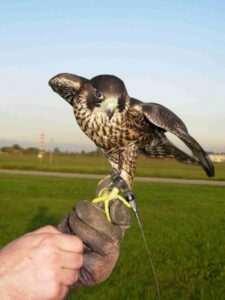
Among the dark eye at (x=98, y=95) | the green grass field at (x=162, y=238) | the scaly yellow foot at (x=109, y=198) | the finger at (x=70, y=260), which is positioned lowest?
the green grass field at (x=162, y=238)

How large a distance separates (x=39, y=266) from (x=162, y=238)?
8.12 meters

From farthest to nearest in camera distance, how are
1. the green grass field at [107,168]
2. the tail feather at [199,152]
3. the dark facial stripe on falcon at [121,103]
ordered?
the green grass field at [107,168] < the dark facial stripe on falcon at [121,103] < the tail feather at [199,152]

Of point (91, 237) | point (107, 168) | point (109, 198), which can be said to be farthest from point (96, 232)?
point (107, 168)

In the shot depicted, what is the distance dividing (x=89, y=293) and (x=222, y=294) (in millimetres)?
1770

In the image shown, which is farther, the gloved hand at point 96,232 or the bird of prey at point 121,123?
the bird of prey at point 121,123

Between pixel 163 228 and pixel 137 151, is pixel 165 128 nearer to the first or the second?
pixel 137 151

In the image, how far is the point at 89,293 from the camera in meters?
6.25

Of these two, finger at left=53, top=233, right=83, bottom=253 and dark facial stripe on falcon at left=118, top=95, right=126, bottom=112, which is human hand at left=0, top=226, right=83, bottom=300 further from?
dark facial stripe on falcon at left=118, top=95, right=126, bottom=112

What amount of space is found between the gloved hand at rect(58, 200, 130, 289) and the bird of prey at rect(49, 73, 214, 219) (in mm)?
243

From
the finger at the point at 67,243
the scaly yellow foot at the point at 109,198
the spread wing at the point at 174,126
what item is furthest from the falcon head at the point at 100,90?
the finger at the point at 67,243

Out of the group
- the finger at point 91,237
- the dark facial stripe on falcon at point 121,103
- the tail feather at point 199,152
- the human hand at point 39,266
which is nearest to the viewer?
the human hand at point 39,266

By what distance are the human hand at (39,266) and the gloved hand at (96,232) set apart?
0.88 feet

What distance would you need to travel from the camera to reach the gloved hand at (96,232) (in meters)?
2.13

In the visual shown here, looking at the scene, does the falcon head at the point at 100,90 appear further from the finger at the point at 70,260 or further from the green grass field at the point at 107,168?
the green grass field at the point at 107,168
